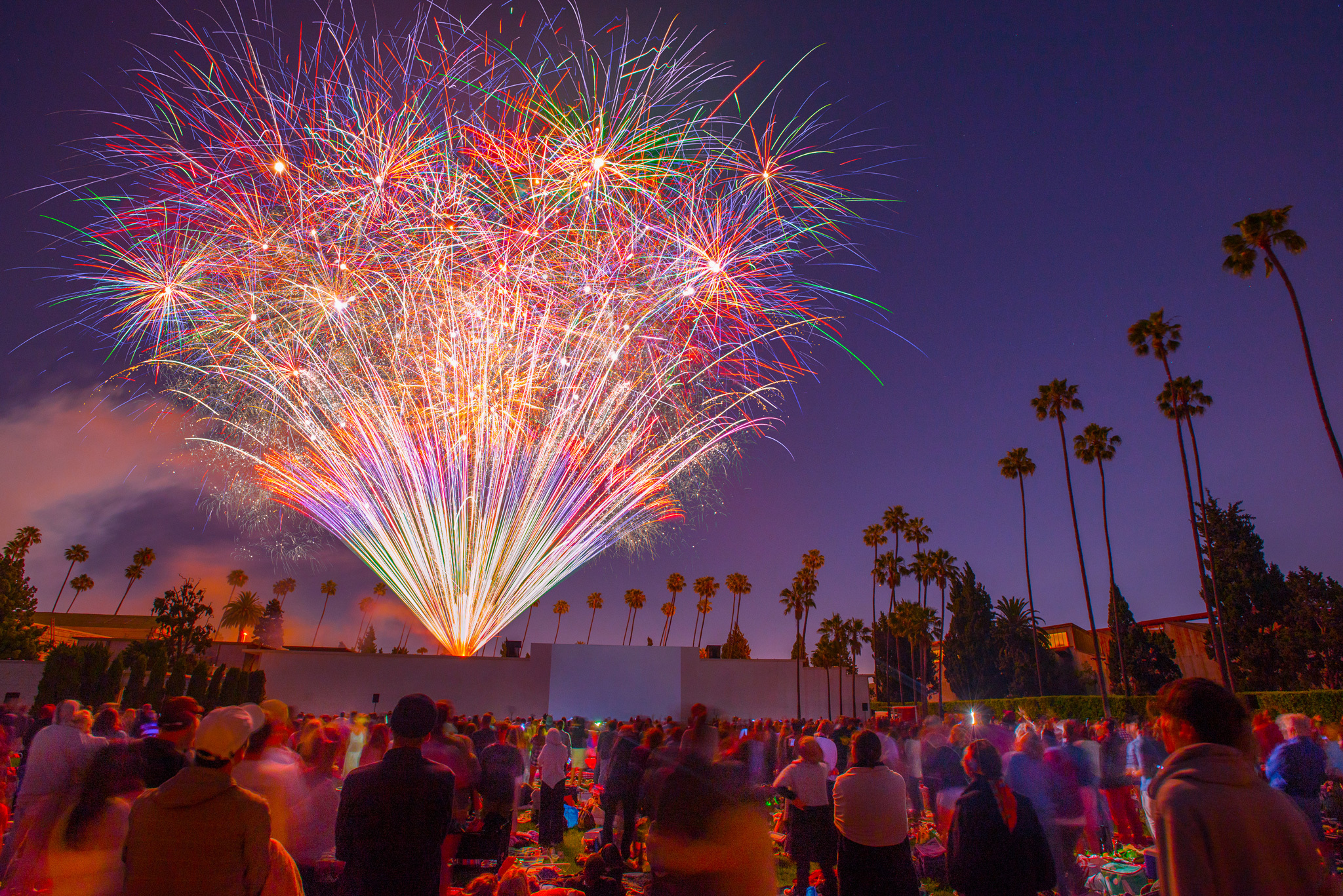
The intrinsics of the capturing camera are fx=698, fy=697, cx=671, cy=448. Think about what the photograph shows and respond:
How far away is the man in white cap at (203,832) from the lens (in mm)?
2910

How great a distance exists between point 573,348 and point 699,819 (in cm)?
1713

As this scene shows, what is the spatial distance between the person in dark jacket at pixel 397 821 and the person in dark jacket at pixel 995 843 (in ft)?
10.7

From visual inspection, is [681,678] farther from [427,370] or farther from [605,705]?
[427,370]

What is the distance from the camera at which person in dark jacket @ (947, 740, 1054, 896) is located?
4445 mm

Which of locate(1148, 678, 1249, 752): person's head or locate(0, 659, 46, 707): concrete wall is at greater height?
locate(1148, 678, 1249, 752): person's head

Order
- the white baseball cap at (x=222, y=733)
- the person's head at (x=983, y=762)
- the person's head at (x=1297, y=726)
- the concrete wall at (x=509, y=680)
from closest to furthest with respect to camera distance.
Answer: the white baseball cap at (x=222, y=733) → the person's head at (x=983, y=762) → the person's head at (x=1297, y=726) → the concrete wall at (x=509, y=680)

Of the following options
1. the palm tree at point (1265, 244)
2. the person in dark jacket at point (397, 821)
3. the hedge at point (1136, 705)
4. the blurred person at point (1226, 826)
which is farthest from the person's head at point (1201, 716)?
the palm tree at point (1265, 244)

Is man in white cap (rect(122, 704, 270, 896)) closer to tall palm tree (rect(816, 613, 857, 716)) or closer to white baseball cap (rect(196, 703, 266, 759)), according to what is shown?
white baseball cap (rect(196, 703, 266, 759))

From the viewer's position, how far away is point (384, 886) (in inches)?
145

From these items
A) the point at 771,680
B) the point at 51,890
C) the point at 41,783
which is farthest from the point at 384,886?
the point at 771,680

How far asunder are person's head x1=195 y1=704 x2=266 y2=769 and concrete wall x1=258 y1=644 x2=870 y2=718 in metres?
40.8

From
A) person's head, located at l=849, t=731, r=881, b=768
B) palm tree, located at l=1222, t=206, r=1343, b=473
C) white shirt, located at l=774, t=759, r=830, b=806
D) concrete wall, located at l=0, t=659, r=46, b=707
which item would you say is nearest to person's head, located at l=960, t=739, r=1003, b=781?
person's head, located at l=849, t=731, r=881, b=768

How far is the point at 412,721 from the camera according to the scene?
388 centimetres

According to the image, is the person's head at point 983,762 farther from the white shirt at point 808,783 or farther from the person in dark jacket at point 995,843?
the white shirt at point 808,783
